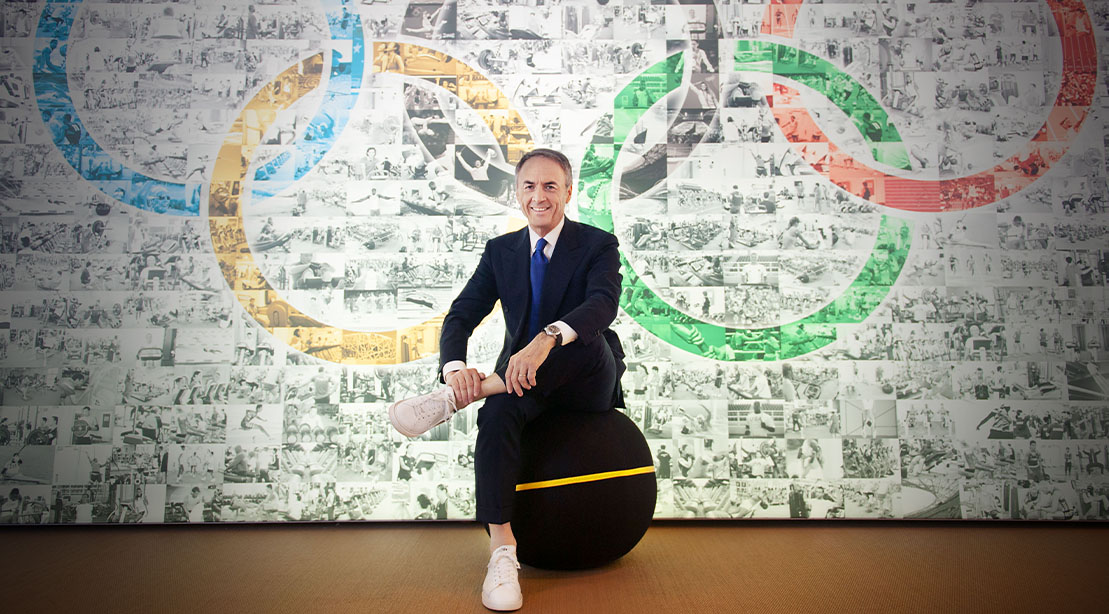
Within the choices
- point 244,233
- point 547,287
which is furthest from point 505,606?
point 244,233

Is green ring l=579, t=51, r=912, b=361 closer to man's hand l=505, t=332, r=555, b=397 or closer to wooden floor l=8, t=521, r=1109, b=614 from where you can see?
wooden floor l=8, t=521, r=1109, b=614

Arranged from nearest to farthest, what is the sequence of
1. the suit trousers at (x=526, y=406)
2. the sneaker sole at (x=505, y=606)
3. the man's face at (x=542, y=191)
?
the sneaker sole at (x=505, y=606) → the suit trousers at (x=526, y=406) → the man's face at (x=542, y=191)

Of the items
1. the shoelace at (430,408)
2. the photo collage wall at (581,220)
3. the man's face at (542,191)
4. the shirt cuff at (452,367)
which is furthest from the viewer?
the photo collage wall at (581,220)

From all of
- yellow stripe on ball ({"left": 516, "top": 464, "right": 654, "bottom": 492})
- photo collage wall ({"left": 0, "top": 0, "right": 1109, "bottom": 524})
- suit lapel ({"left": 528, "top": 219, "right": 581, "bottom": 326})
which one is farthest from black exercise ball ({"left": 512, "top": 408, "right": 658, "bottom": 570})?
photo collage wall ({"left": 0, "top": 0, "right": 1109, "bottom": 524})

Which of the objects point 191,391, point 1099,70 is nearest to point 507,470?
point 191,391

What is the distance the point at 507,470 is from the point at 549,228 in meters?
0.88

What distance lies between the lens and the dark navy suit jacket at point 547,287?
7.97ft

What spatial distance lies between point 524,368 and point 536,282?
0.47 meters

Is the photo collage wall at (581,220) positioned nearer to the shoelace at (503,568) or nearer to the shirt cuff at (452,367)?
the shirt cuff at (452,367)

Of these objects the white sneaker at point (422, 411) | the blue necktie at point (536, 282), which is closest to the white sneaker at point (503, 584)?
the white sneaker at point (422, 411)

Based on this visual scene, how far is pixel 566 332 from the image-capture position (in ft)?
7.25

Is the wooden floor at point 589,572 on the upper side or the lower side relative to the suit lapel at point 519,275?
lower

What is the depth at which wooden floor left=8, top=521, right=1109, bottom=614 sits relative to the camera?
1973mm

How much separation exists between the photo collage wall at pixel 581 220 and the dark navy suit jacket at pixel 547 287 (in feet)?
2.11
